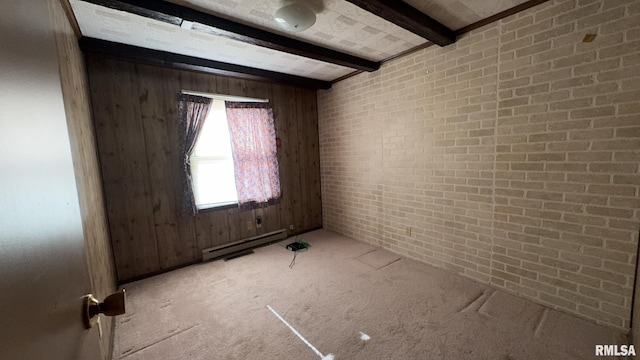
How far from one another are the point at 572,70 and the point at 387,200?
6.77 feet

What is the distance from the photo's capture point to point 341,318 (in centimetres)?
206

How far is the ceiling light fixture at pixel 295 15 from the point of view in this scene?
184 cm

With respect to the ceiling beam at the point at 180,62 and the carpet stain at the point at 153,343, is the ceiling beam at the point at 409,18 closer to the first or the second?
the ceiling beam at the point at 180,62

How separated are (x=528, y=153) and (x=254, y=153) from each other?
3022 mm

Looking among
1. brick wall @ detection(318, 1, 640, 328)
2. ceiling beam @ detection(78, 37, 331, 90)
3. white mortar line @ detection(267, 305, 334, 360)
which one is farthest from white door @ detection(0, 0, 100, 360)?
brick wall @ detection(318, 1, 640, 328)

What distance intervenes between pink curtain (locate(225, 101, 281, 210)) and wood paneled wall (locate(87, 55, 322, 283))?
0.72ft

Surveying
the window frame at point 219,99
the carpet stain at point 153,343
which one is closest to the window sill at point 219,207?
the window frame at point 219,99

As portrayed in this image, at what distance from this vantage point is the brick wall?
1.72m

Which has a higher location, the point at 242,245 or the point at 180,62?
the point at 180,62

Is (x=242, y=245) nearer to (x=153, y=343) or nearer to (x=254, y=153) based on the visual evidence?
(x=254, y=153)

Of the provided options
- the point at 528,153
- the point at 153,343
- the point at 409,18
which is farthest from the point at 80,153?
the point at 528,153

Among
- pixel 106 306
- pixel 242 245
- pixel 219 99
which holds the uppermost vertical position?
pixel 219 99

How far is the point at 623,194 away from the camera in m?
1.71

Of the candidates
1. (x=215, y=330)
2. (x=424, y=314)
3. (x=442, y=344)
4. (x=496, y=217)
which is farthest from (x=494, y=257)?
(x=215, y=330)
